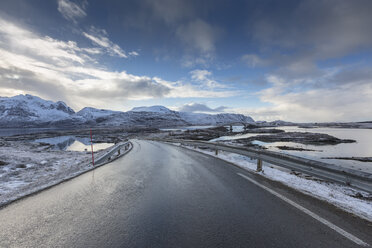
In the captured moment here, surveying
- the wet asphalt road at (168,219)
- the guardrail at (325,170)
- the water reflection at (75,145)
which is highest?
the guardrail at (325,170)

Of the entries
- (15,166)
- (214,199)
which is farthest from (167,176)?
(15,166)

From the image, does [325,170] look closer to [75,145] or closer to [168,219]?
[168,219]

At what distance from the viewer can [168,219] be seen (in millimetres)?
3354

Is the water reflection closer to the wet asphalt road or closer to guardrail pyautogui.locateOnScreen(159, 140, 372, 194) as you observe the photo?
the wet asphalt road

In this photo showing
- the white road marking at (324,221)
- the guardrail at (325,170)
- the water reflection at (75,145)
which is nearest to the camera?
the white road marking at (324,221)

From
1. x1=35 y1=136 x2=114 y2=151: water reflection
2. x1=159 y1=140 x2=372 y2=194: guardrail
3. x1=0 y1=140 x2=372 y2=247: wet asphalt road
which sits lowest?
x1=35 y1=136 x2=114 y2=151: water reflection

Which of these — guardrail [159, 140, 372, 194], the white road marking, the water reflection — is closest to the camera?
the white road marking

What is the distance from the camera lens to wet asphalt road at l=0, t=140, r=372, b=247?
8.89 ft

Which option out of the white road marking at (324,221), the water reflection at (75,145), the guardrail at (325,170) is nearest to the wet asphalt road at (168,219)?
the white road marking at (324,221)

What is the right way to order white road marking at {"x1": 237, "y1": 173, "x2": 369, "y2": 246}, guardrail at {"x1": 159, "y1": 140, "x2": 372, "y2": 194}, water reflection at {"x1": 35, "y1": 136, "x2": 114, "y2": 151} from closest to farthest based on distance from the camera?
white road marking at {"x1": 237, "y1": 173, "x2": 369, "y2": 246} → guardrail at {"x1": 159, "y1": 140, "x2": 372, "y2": 194} → water reflection at {"x1": 35, "y1": 136, "x2": 114, "y2": 151}

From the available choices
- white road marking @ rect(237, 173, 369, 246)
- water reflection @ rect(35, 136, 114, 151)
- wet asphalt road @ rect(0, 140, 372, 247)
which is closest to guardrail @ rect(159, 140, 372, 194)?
wet asphalt road @ rect(0, 140, 372, 247)

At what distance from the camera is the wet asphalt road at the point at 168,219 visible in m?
2.71

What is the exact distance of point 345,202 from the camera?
171 inches

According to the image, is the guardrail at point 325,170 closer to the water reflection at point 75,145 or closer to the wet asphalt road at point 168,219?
the wet asphalt road at point 168,219
